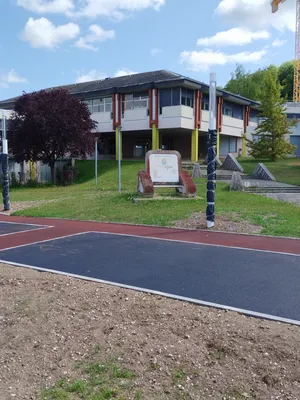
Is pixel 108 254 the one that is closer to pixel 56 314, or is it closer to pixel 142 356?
pixel 56 314

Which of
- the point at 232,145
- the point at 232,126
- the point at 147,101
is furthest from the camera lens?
the point at 232,145

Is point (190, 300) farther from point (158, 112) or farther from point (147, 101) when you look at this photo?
point (147, 101)

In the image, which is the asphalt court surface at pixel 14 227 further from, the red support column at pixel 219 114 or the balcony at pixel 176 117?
the red support column at pixel 219 114

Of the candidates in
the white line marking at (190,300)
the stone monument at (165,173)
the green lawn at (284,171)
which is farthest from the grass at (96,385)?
the green lawn at (284,171)

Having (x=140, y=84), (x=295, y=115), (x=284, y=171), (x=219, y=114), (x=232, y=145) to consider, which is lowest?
(x=284, y=171)

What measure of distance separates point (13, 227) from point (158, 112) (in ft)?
80.7

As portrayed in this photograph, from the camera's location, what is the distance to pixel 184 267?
22.5 ft

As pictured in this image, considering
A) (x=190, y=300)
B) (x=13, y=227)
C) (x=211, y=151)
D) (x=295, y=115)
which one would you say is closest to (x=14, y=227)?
(x=13, y=227)

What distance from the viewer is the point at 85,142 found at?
29.9m

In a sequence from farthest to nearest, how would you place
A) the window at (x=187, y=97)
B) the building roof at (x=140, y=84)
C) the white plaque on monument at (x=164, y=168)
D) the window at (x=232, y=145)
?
the window at (x=232, y=145) → the window at (x=187, y=97) → the building roof at (x=140, y=84) → the white plaque on monument at (x=164, y=168)

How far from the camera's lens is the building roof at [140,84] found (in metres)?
33.2

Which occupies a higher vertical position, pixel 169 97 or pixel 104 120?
pixel 169 97

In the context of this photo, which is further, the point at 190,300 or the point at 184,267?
the point at 184,267

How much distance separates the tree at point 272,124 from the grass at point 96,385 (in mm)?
30521
